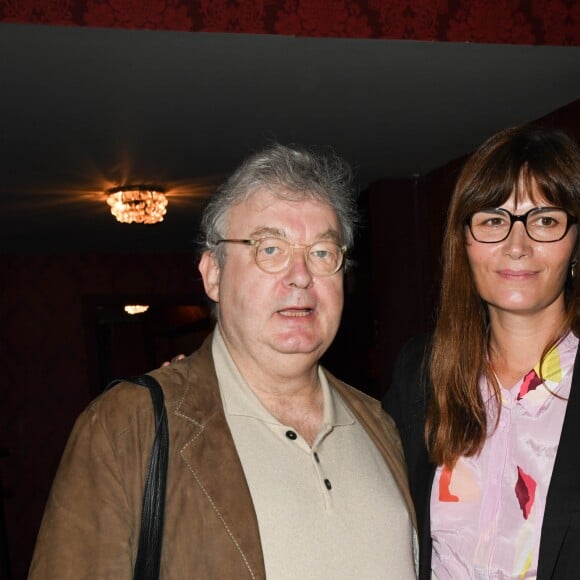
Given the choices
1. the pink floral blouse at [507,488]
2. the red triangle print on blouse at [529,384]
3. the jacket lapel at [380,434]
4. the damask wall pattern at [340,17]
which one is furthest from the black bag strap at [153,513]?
the damask wall pattern at [340,17]

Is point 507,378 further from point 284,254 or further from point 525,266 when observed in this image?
point 284,254

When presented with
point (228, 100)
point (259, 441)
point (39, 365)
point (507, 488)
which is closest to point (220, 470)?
point (259, 441)

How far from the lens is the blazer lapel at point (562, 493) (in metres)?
1.57

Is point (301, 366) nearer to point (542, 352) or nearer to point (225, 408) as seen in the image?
Answer: point (225, 408)

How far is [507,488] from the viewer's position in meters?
1.72

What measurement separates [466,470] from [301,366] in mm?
466

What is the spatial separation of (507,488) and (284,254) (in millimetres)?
724

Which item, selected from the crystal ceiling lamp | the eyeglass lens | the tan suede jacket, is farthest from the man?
the crystal ceiling lamp

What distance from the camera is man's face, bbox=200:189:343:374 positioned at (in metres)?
1.75

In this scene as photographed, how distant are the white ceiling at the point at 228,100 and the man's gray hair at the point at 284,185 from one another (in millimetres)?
1449

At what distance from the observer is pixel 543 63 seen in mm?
3639

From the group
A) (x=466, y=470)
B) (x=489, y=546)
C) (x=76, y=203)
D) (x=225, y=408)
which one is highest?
(x=76, y=203)

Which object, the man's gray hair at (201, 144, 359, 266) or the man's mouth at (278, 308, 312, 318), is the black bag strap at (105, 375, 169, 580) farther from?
the man's gray hair at (201, 144, 359, 266)

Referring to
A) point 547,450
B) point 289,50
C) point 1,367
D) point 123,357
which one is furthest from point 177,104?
point 123,357
